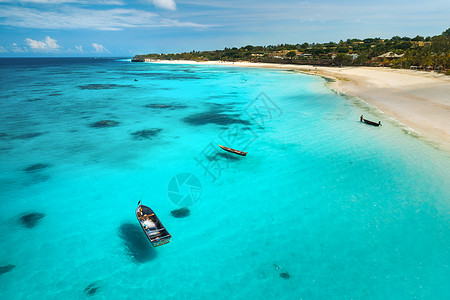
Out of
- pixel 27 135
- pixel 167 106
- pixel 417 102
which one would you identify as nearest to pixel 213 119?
pixel 167 106

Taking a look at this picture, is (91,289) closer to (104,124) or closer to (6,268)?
(6,268)

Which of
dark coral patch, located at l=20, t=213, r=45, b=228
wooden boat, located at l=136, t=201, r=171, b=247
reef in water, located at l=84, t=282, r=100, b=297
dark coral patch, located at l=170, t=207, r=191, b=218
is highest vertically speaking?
wooden boat, located at l=136, t=201, r=171, b=247

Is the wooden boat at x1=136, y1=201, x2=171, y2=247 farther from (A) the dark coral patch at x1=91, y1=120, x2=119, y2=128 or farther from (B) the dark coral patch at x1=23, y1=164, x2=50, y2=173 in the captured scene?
(A) the dark coral patch at x1=91, y1=120, x2=119, y2=128

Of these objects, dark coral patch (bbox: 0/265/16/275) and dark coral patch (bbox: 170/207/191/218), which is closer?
dark coral patch (bbox: 0/265/16/275)

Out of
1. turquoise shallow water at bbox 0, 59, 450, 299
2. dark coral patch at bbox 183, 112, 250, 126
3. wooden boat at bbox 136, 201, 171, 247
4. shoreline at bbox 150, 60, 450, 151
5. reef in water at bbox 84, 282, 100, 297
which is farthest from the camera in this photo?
dark coral patch at bbox 183, 112, 250, 126

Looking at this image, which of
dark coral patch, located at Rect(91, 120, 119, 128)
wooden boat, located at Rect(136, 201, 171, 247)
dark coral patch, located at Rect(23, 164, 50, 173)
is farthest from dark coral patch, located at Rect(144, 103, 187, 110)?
wooden boat, located at Rect(136, 201, 171, 247)

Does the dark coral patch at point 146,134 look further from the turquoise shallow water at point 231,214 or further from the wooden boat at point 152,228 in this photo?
the wooden boat at point 152,228

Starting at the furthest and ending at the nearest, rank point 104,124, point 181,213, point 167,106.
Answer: point 167,106 → point 104,124 → point 181,213
